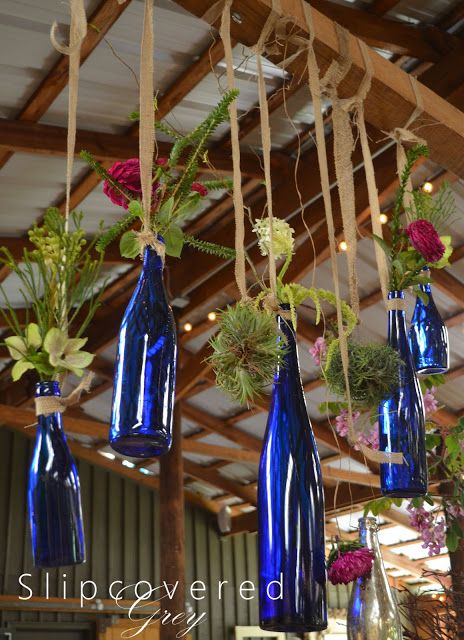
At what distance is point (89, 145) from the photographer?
17.4 feet

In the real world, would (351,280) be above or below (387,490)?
above

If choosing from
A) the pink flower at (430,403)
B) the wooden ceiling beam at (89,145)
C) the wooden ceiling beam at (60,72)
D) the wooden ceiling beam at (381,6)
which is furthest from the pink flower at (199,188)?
the wooden ceiling beam at (381,6)

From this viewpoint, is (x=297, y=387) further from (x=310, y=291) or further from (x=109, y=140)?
(x=109, y=140)

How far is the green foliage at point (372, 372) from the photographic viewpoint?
114 cm

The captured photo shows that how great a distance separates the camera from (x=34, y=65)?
14.7 feet

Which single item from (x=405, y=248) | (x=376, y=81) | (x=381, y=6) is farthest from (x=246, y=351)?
(x=381, y=6)

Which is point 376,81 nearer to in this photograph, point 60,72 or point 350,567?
point 350,567

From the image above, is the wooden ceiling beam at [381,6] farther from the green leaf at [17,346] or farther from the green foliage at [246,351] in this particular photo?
the green leaf at [17,346]

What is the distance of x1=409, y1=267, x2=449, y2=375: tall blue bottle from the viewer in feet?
4.64

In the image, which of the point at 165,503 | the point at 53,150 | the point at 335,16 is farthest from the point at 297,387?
the point at 165,503

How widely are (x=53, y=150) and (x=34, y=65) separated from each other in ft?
2.11

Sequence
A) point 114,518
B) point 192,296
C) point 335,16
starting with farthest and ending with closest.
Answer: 1. point 114,518
2. point 192,296
3. point 335,16

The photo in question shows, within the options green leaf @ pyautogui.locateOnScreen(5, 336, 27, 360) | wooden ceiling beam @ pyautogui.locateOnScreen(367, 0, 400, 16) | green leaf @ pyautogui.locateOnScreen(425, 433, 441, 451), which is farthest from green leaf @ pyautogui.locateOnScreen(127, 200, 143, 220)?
wooden ceiling beam @ pyautogui.locateOnScreen(367, 0, 400, 16)

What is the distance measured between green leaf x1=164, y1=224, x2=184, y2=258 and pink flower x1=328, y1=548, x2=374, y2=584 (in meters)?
0.54
